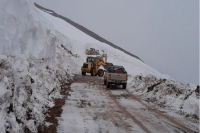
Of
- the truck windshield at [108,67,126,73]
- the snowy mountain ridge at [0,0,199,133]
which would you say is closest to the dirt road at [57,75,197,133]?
the snowy mountain ridge at [0,0,199,133]

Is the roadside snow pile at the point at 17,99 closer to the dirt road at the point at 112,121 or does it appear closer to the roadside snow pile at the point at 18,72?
the roadside snow pile at the point at 18,72

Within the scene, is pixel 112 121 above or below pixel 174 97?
below

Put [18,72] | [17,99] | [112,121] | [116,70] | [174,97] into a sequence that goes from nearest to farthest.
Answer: [17,99] < [18,72] < [112,121] < [174,97] < [116,70]

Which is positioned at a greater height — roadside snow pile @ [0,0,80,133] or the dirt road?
roadside snow pile @ [0,0,80,133]

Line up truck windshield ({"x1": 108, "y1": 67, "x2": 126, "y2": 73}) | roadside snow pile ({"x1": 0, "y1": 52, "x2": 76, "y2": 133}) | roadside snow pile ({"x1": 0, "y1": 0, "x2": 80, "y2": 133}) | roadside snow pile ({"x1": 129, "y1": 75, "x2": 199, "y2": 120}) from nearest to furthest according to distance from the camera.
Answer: roadside snow pile ({"x1": 0, "y1": 52, "x2": 76, "y2": 133}), roadside snow pile ({"x1": 0, "y1": 0, "x2": 80, "y2": 133}), roadside snow pile ({"x1": 129, "y1": 75, "x2": 199, "y2": 120}), truck windshield ({"x1": 108, "y1": 67, "x2": 126, "y2": 73})

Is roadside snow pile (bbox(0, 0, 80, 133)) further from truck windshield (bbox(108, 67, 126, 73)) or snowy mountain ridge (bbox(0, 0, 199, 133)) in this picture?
truck windshield (bbox(108, 67, 126, 73))

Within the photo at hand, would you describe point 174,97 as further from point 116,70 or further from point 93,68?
point 93,68

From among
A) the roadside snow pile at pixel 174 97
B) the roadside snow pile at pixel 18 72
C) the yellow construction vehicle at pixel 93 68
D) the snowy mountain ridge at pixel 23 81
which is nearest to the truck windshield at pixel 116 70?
the roadside snow pile at pixel 174 97

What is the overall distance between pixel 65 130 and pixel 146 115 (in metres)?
4.02

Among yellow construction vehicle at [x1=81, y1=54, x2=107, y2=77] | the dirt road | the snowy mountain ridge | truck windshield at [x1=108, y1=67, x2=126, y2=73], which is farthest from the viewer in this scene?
yellow construction vehicle at [x1=81, y1=54, x2=107, y2=77]

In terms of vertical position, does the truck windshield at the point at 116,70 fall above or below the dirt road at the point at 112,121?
above

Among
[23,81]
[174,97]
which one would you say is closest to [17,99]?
[23,81]

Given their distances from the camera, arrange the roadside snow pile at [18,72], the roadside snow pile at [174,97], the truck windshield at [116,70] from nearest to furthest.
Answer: the roadside snow pile at [18,72]
the roadside snow pile at [174,97]
the truck windshield at [116,70]

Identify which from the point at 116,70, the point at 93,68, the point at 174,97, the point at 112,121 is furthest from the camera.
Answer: the point at 93,68
